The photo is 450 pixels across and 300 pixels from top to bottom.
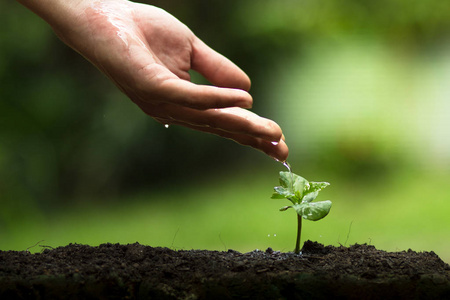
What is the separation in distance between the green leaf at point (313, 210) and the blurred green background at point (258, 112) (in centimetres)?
124

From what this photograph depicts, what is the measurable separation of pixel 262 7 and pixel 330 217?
4.46 feet

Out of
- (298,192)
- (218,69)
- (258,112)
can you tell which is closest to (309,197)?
(298,192)

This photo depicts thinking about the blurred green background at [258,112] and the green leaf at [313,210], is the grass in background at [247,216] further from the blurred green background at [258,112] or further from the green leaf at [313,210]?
the green leaf at [313,210]

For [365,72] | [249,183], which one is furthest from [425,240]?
[365,72]

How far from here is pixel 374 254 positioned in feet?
3.53

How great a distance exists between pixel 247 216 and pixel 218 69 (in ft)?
3.63

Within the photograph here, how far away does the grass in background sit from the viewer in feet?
7.00

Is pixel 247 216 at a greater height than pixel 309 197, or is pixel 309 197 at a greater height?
pixel 247 216

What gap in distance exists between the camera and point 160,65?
106cm

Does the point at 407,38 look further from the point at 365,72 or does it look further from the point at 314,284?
the point at 314,284

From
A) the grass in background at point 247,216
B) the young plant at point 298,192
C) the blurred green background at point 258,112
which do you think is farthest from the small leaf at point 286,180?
the blurred green background at point 258,112

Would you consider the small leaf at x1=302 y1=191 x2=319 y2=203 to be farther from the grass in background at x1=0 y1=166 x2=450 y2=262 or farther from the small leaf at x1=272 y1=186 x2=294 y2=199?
the grass in background at x1=0 y1=166 x2=450 y2=262

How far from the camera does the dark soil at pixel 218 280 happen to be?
837mm

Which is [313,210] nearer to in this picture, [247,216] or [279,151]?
[279,151]
